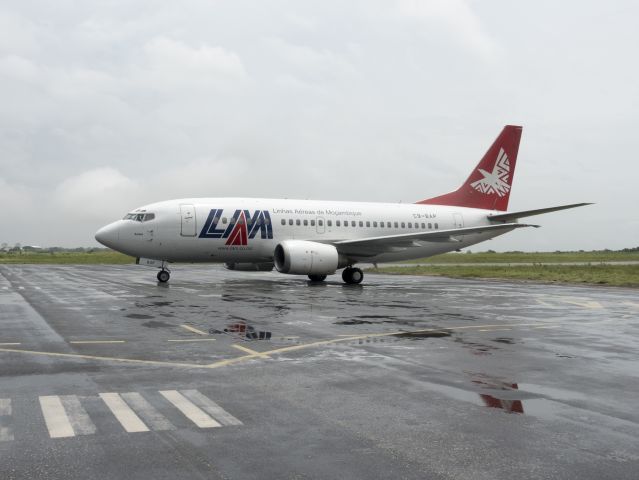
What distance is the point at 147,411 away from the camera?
646 centimetres

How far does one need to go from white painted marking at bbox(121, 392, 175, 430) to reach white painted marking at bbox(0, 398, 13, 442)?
47.7 inches

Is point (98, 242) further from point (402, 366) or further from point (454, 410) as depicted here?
point (454, 410)

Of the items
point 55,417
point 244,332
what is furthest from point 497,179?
point 55,417

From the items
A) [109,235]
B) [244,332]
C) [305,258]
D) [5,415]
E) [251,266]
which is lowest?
[5,415]

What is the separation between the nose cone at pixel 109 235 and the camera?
29.4 meters

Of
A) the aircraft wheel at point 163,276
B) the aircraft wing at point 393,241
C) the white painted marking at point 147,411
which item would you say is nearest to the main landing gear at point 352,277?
the aircraft wing at point 393,241

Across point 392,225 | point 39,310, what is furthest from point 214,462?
point 392,225

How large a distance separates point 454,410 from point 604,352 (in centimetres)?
556

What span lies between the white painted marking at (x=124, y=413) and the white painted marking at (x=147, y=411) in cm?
7

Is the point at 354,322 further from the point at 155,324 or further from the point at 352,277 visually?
the point at 352,277

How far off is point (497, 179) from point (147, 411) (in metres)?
35.5

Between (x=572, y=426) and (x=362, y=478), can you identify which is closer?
(x=362, y=478)

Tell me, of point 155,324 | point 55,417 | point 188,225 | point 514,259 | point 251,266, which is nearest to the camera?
point 55,417

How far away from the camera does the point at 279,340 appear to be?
11.8m
